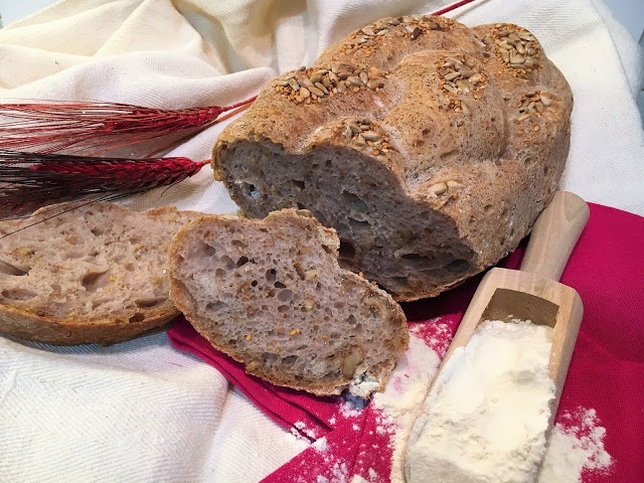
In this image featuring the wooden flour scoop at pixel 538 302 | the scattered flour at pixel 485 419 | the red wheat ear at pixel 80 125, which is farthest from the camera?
the red wheat ear at pixel 80 125

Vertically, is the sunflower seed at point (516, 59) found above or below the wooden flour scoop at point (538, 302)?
above

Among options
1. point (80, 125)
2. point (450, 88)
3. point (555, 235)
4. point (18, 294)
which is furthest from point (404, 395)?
point (80, 125)

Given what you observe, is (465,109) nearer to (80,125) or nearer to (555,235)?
(555,235)

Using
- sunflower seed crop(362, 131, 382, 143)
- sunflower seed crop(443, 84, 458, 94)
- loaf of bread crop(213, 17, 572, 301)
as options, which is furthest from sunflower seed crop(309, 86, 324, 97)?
sunflower seed crop(443, 84, 458, 94)

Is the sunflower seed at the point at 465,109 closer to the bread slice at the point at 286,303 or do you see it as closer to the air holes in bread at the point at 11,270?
the bread slice at the point at 286,303

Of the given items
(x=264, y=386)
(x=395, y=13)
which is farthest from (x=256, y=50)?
(x=264, y=386)

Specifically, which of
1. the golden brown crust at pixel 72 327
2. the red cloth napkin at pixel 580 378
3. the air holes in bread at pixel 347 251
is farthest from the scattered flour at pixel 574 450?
the golden brown crust at pixel 72 327

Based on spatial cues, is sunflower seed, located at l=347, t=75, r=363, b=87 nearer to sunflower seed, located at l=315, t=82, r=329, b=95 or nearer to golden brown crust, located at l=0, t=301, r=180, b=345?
sunflower seed, located at l=315, t=82, r=329, b=95
